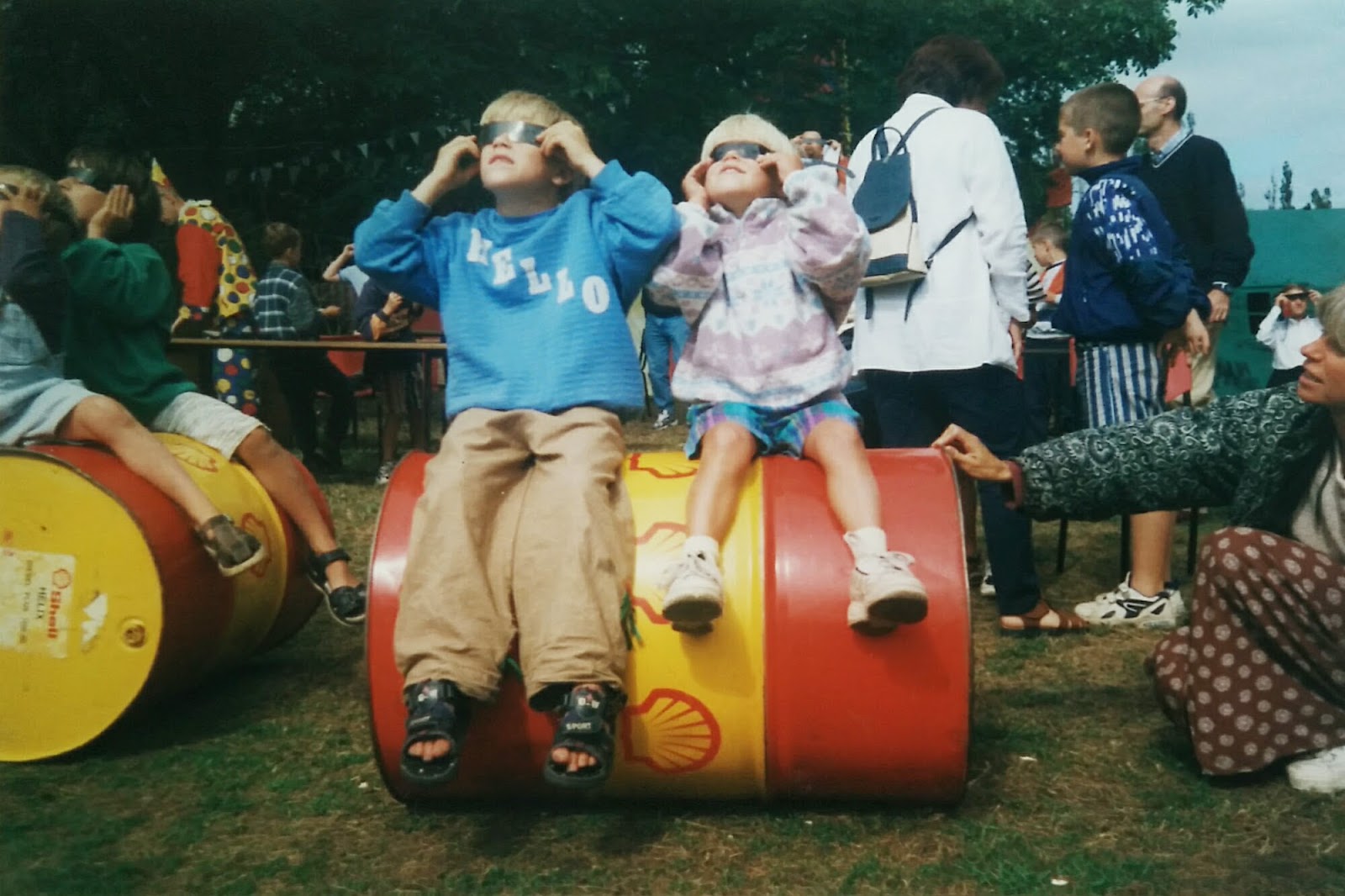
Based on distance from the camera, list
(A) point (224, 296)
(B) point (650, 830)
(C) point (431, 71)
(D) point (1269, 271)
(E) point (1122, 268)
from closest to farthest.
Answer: (B) point (650, 830)
(E) point (1122, 268)
(A) point (224, 296)
(D) point (1269, 271)
(C) point (431, 71)

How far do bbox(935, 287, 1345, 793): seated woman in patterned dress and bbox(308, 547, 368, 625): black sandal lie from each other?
1.87 m

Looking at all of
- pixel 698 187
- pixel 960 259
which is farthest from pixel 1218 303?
pixel 698 187

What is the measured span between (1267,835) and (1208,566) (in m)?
0.63

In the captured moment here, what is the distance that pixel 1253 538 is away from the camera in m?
2.98

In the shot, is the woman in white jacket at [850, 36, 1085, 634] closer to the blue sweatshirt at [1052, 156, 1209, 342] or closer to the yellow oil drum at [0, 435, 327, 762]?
the blue sweatshirt at [1052, 156, 1209, 342]

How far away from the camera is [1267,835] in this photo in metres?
2.76

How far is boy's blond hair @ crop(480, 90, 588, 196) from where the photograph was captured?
3271 mm

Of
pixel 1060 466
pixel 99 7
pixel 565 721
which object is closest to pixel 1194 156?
pixel 1060 466

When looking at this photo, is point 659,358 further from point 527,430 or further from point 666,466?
point 527,430

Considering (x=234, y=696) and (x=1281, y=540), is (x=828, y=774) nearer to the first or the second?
(x=1281, y=540)

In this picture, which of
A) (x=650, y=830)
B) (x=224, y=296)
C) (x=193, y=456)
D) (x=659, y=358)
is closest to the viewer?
(x=650, y=830)

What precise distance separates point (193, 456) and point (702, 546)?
1.84 m

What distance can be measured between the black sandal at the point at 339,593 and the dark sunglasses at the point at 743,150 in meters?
1.68

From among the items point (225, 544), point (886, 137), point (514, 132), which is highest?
point (886, 137)
